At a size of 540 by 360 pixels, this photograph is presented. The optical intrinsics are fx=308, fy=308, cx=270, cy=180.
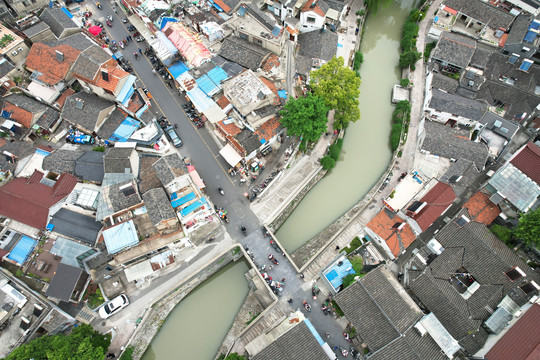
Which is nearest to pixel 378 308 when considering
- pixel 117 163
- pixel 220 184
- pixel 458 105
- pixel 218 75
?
pixel 220 184

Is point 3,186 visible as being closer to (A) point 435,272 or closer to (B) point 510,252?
(A) point 435,272

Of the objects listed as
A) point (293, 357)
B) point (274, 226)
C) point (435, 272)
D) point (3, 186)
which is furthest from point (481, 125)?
point (3, 186)

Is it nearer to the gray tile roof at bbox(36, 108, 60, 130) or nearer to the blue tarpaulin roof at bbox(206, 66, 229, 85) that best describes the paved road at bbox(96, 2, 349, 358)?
the blue tarpaulin roof at bbox(206, 66, 229, 85)

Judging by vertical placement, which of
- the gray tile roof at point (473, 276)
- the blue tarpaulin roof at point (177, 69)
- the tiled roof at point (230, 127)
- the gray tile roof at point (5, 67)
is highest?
the gray tile roof at point (5, 67)

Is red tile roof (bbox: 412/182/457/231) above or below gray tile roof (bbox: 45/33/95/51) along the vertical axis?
below

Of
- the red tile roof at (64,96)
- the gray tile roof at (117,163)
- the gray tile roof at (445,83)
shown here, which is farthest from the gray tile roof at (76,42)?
the gray tile roof at (445,83)

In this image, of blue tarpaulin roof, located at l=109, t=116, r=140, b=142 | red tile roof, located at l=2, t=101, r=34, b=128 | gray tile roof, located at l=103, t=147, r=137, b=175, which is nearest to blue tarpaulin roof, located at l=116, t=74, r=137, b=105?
blue tarpaulin roof, located at l=109, t=116, r=140, b=142

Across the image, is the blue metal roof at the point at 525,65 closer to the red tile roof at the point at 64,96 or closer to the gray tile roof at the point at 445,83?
the gray tile roof at the point at 445,83
